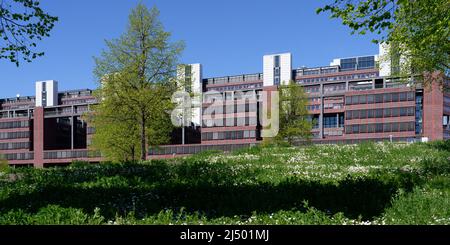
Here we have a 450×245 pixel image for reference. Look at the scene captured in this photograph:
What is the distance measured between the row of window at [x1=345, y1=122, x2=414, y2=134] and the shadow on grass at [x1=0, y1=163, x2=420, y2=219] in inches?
4747

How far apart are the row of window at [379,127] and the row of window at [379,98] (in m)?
6.71

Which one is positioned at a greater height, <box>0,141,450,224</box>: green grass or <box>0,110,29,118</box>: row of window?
<box>0,110,29,118</box>: row of window

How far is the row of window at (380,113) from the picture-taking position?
126062 millimetres

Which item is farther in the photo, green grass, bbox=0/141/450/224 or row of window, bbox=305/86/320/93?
row of window, bbox=305/86/320/93

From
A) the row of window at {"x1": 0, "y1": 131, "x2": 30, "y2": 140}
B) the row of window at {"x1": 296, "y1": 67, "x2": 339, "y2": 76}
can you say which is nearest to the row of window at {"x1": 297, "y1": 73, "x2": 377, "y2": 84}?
the row of window at {"x1": 296, "y1": 67, "x2": 339, "y2": 76}

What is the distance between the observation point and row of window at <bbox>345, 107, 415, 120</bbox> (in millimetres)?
126062

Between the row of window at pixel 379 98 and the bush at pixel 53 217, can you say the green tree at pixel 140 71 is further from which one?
the row of window at pixel 379 98

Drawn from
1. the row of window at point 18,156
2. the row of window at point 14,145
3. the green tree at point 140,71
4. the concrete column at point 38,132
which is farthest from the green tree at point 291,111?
the row of window at point 14,145

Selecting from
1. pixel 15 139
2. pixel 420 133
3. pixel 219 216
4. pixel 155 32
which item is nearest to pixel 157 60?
pixel 155 32

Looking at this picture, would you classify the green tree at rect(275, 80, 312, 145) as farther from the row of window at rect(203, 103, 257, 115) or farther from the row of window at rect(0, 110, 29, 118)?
the row of window at rect(0, 110, 29, 118)

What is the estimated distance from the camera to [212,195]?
11.8m

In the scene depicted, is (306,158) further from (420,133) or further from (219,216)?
(420,133)

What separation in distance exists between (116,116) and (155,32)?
7626 mm
